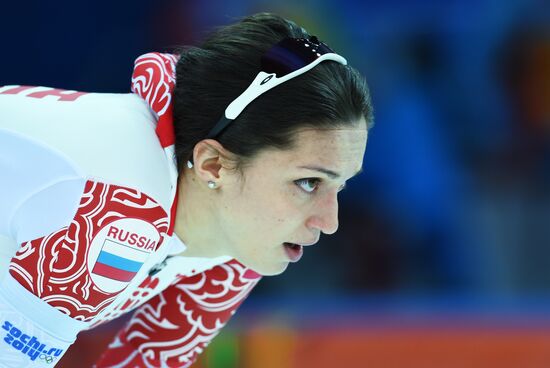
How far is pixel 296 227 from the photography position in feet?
6.75

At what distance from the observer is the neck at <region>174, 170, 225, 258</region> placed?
209 centimetres

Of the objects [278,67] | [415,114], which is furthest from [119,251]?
[415,114]

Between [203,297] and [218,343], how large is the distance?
2.86 ft

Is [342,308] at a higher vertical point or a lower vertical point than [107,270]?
higher

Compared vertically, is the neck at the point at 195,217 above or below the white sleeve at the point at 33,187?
above

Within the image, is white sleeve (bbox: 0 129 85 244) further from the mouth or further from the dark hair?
the mouth

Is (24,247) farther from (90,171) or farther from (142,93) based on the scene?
(142,93)

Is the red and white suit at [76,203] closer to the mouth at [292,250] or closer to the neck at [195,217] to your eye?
the neck at [195,217]

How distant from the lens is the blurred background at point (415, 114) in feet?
14.8

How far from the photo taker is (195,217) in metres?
2.13

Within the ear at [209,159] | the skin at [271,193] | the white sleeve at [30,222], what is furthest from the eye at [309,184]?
the white sleeve at [30,222]

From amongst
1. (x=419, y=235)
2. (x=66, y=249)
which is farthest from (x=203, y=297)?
(x=419, y=235)

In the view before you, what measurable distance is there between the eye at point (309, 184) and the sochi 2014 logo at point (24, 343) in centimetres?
63

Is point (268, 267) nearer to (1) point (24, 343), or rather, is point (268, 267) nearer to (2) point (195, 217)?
(2) point (195, 217)
